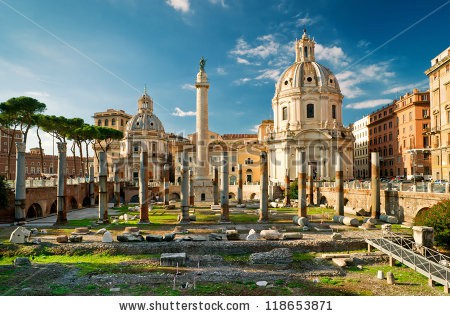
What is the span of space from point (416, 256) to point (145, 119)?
67.5 meters

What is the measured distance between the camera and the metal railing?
10.5 meters

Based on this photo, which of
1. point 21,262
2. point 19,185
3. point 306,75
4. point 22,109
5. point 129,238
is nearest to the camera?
point 21,262

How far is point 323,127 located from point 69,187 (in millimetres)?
35489

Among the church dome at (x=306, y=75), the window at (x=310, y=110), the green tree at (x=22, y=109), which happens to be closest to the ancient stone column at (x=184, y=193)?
the green tree at (x=22, y=109)

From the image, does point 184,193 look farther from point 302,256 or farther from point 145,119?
point 145,119

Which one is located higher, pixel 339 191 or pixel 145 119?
pixel 145 119

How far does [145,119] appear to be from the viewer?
73.6 m

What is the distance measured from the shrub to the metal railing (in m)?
1.04

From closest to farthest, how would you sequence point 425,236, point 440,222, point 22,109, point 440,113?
1. point 425,236
2. point 440,222
3. point 440,113
4. point 22,109

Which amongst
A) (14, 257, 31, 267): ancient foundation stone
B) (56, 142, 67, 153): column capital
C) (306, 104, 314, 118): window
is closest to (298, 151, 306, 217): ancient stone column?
(14, 257, 31, 267): ancient foundation stone

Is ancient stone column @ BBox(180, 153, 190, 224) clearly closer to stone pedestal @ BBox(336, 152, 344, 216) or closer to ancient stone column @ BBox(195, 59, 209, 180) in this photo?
stone pedestal @ BBox(336, 152, 344, 216)

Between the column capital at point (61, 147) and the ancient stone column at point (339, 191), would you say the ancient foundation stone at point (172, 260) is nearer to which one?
the column capital at point (61, 147)

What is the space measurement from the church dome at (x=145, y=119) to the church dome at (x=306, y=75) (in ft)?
105

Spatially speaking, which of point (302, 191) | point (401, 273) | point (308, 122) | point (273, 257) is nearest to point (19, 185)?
point (273, 257)
